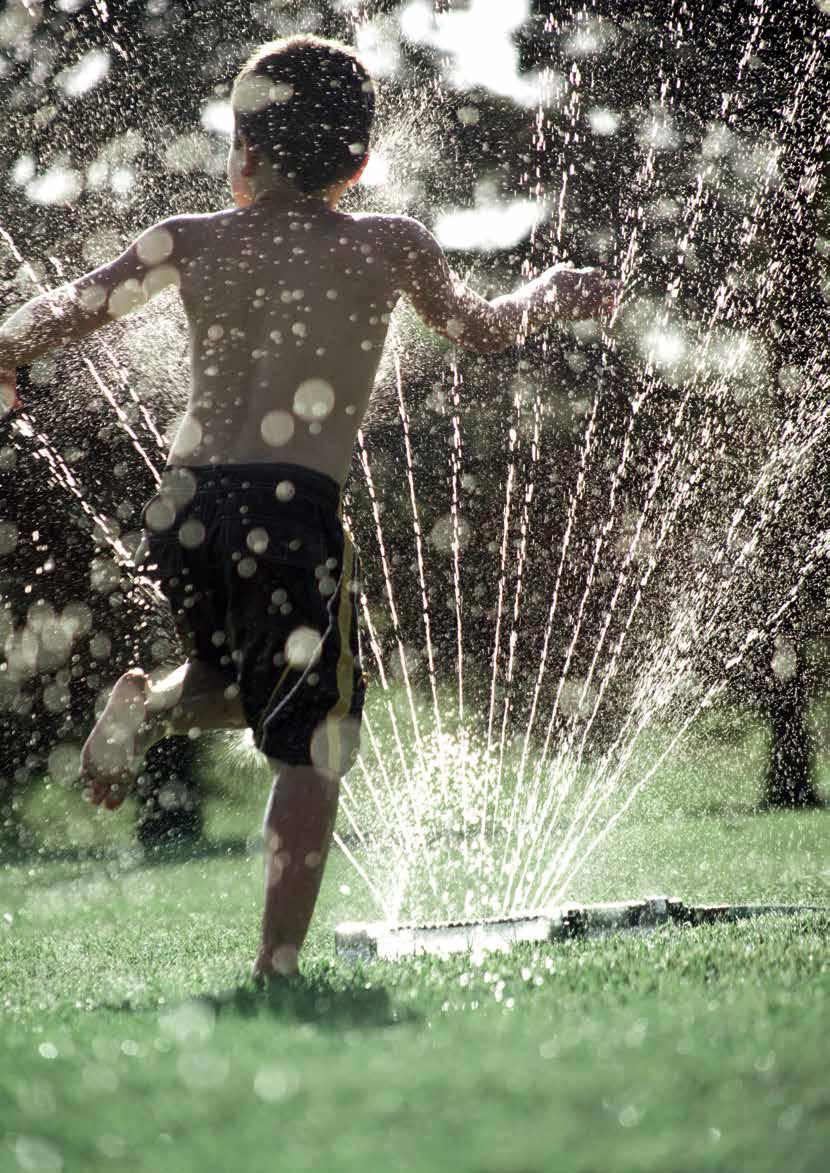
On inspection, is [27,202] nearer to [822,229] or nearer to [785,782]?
[822,229]

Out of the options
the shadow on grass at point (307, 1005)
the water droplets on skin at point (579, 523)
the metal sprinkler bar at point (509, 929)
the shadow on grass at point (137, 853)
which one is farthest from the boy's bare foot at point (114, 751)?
the shadow on grass at point (137, 853)

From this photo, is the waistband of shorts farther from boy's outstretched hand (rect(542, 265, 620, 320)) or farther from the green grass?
the green grass

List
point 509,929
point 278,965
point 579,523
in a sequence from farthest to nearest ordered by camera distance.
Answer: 1. point 579,523
2. point 509,929
3. point 278,965

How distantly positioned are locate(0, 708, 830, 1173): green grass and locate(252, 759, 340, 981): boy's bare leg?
67 millimetres

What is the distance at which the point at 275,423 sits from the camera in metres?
2.24

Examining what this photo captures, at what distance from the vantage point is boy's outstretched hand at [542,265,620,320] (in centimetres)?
254

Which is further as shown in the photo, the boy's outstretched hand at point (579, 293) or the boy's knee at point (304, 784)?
the boy's outstretched hand at point (579, 293)

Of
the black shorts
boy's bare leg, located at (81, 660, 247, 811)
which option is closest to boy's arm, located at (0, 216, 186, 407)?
the black shorts

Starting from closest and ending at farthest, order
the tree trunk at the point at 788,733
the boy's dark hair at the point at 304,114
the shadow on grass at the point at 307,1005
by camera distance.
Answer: the shadow on grass at the point at 307,1005, the boy's dark hair at the point at 304,114, the tree trunk at the point at 788,733

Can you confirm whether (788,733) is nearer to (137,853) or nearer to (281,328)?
(137,853)

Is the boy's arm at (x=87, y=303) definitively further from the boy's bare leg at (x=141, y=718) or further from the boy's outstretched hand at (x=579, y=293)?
the boy's outstretched hand at (x=579, y=293)

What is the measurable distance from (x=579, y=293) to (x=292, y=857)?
1.23 metres

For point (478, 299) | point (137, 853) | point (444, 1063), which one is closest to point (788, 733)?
point (137, 853)

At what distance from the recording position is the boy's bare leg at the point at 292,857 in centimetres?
203
